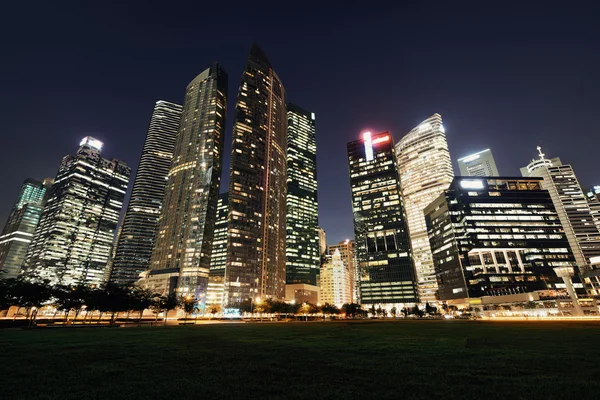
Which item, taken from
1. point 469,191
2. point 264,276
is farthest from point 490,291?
point 264,276

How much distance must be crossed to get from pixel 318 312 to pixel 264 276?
41.4m

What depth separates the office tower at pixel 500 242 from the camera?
150750 mm

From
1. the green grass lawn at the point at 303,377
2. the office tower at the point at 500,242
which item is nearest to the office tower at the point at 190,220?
the office tower at the point at 500,242

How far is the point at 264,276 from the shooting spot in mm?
184250

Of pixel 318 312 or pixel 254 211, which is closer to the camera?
pixel 318 312

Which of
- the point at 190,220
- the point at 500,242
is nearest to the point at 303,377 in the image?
the point at 190,220

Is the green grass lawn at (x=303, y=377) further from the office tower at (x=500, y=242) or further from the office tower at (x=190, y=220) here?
the office tower at (x=500, y=242)

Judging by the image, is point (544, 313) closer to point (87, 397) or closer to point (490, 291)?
point (490, 291)

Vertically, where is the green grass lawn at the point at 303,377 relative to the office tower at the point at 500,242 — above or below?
below

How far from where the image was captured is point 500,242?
16150cm

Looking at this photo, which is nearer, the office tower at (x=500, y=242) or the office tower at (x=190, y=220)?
the office tower at (x=500, y=242)

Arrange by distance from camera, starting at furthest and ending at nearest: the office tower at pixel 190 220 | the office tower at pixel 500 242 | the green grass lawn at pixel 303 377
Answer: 1. the office tower at pixel 190 220
2. the office tower at pixel 500 242
3. the green grass lawn at pixel 303 377

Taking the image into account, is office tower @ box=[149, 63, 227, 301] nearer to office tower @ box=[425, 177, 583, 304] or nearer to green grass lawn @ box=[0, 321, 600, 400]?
office tower @ box=[425, 177, 583, 304]

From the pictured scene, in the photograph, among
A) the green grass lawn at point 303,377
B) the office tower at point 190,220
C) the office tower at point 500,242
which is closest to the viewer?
the green grass lawn at point 303,377
